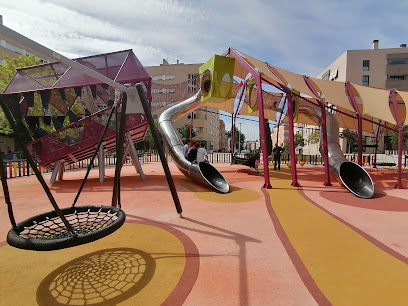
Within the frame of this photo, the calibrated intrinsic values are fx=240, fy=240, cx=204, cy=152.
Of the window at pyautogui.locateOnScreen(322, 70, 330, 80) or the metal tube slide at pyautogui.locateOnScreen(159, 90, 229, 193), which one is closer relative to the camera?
the metal tube slide at pyautogui.locateOnScreen(159, 90, 229, 193)

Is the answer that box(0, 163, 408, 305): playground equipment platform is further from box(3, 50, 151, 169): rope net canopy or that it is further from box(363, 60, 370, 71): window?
box(363, 60, 370, 71): window

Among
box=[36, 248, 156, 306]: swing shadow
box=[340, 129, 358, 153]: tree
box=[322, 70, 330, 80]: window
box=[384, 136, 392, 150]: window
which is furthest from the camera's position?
box=[322, 70, 330, 80]: window

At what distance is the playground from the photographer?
9.06 ft

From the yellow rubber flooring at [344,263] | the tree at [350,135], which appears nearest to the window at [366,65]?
the tree at [350,135]

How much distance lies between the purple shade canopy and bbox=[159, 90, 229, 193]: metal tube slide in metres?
2.76

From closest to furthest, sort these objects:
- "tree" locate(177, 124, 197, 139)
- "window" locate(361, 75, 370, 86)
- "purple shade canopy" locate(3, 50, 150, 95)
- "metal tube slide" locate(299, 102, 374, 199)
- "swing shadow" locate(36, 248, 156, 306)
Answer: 1. "swing shadow" locate(36, 248, 156, 306)
2. "metal tube slide" locate(299, 102, 374, 199)
3. "purple shade canopy" locate(3, 50, 150, 95)
4. "window" locate(361, 75, 370, 86)
5. "tree" locate(177, 124, 197, 139)

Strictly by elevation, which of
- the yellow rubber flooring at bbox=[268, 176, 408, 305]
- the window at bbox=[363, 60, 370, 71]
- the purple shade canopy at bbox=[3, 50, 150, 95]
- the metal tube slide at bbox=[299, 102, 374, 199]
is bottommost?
the yellow rubber flooring at bbox=[268, 176, 408, 305]

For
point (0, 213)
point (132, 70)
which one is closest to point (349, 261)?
point (0, 213)

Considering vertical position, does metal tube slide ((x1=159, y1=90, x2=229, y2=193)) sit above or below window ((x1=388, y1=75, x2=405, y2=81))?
below

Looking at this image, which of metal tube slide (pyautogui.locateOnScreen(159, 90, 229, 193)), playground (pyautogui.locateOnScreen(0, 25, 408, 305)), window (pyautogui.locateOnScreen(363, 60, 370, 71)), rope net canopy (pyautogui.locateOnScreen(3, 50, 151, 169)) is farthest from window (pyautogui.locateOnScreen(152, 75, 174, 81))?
rope net canopy (pyautogui.locateOnScreen(3, 50, 151, 169))

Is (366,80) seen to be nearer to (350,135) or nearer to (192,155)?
(350,135)

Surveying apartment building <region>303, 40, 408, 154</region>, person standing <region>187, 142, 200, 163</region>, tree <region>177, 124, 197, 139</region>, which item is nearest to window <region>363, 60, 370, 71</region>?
apartment building <region>303, 40, 408, 154</region>

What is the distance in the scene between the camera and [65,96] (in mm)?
9336

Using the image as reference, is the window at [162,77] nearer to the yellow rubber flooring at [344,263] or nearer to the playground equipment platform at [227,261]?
the playground equipment platform at [227,261]
